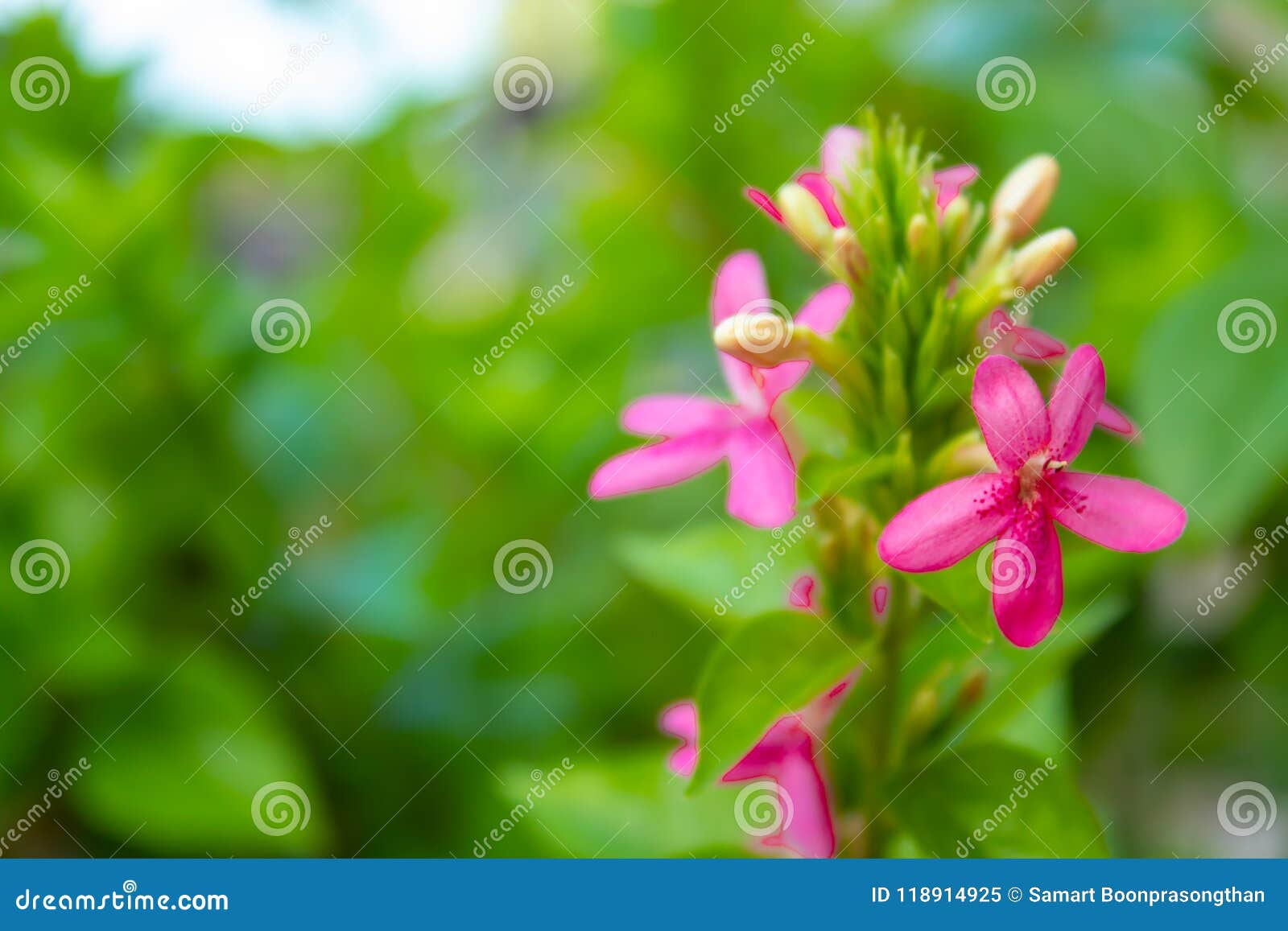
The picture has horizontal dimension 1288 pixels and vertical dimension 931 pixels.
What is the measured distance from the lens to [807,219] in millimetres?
755

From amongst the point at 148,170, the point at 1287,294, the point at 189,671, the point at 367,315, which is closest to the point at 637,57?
the point at 367,315

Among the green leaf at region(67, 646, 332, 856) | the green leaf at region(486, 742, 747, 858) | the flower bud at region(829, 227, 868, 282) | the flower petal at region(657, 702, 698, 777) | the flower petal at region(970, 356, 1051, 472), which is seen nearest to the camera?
the flower petal at region(970, 356, 1051, 472)

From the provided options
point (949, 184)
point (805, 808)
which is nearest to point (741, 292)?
point (949, 184)

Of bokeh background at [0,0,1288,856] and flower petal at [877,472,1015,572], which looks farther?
bokeh background at [0,0,1288,856]

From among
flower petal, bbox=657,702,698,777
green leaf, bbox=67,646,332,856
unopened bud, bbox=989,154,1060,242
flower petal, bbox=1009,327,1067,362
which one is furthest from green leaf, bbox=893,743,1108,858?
green leaf, bbox=67,646,332,856

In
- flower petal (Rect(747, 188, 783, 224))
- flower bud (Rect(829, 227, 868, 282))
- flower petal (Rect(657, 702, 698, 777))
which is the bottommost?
flower petal (Rect(657, 702, 698, 777))

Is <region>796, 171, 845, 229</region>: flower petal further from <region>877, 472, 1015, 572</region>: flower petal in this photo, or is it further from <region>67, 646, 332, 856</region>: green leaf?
<region>67, 646, 332, 856</region>: green leaf

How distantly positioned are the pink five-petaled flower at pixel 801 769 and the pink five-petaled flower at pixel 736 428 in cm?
14

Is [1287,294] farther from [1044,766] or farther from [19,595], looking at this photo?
[19,595]

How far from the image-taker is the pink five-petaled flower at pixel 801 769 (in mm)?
786

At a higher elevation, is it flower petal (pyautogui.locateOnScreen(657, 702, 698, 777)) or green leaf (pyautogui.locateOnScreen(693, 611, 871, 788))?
green leaf (pyautogui.locateOnScreen(693, 611, 871, 788))

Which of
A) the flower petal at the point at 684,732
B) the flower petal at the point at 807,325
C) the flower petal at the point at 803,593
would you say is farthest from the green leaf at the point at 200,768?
the flower petal at the point at 807,325

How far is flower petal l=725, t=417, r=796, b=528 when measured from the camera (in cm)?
66

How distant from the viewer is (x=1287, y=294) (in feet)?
3.68
